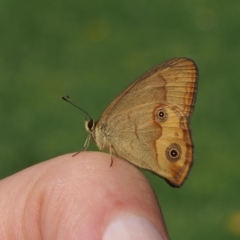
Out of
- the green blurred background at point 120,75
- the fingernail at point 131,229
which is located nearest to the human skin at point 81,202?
the fingernail at point 131,229

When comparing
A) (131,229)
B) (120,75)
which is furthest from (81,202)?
(120,75)

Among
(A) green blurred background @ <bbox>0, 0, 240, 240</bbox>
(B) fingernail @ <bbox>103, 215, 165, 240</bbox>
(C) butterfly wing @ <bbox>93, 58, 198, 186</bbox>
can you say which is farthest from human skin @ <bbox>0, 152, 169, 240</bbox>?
(A) green blurred background @ <bbox>0, 0, 240, 240</bbox>

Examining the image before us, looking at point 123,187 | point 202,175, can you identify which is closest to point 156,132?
point 123,187

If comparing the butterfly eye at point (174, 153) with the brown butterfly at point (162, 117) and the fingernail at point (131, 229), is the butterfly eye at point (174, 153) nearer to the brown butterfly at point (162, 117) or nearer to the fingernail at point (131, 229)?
the brown butterfly at point (162, 117)

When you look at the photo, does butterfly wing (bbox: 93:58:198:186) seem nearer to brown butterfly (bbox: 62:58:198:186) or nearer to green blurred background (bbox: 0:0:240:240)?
brown butterfly (bbox: 62:58:198:186)

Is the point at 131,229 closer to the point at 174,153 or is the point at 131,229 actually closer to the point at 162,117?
the point at 174,153

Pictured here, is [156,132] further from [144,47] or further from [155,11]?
[155,11]
